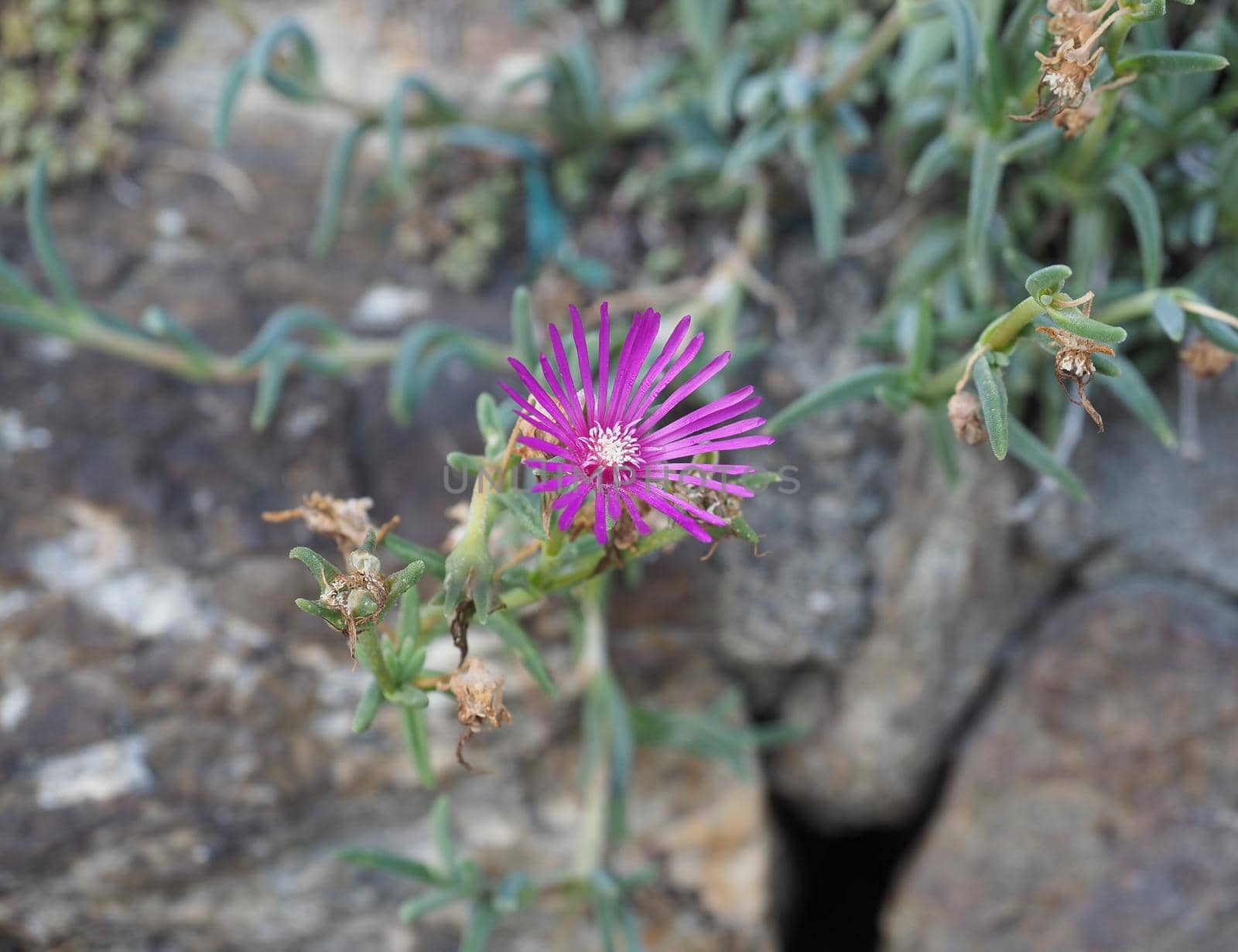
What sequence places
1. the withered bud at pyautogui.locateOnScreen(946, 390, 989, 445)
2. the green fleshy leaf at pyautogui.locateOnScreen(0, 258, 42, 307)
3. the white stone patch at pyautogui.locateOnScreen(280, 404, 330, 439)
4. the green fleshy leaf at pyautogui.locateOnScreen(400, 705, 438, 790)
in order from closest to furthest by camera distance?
the withered bud at pyautogui.locateOnScreen(946, 390, 989, 445), the green fleshy leaf at pyautogui.locateOnScreen(400, 705, 438, 790), the green fleshy leaf at pyautogui.locateOnScreen(0, 258, 42, 307), the white stone patch at pyautogui.locateOnScreen(280, 404, 330, 439)

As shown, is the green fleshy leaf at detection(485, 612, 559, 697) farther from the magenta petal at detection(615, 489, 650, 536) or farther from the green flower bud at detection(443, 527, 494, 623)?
the magenta petal at detection(615, 489, 650, 536)

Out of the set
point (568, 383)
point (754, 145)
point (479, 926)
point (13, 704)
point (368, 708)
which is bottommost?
point (479, 926)

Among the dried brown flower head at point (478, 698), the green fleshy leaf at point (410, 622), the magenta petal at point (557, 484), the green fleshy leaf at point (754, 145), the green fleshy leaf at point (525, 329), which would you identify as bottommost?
the dried brown flower head at point (478, 698)

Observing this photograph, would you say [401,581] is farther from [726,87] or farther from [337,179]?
[726,87]

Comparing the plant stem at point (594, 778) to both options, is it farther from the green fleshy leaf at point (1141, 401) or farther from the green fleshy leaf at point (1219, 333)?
the green fleshy leaf at point (1219, 333)

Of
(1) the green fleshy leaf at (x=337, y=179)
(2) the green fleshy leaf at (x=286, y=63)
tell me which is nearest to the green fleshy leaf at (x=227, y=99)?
(2) the green fleshy leaf at (x=286, y=63)

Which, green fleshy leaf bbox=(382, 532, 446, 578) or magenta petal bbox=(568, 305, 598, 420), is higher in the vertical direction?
magenta petal bbox=(568, 305, 598, 420)

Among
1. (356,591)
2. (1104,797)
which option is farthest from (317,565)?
(1104,797)

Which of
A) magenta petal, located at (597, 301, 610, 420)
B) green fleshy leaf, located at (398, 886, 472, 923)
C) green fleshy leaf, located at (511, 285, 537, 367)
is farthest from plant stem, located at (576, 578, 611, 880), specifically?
magenta petal, located at (597, 301, 610, 420)
